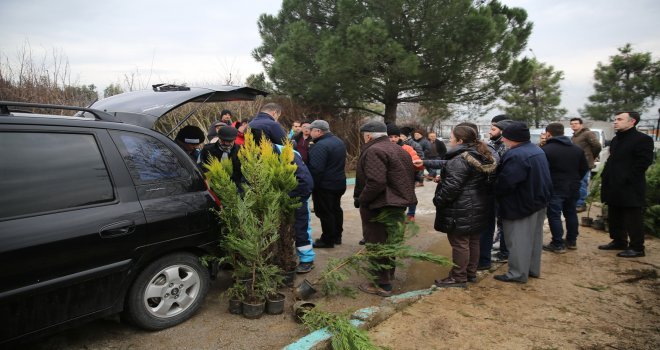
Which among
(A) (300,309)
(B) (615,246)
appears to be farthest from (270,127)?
(B) (615,246)

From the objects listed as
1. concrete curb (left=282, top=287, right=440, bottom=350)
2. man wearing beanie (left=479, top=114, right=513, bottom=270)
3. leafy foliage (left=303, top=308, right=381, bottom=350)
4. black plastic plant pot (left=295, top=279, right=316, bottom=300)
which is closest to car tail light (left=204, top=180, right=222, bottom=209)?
black plastic plant pot (left=295, top=279, right=316, bottom=300)

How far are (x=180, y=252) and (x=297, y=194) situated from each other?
4.50ft

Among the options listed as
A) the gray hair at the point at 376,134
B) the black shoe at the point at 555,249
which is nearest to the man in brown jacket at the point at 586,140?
the black shoe at the point at 555,249

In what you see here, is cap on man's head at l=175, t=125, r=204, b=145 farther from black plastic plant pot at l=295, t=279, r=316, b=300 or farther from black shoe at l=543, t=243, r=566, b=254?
black shoe at l=543, t=243, r=566, b=254

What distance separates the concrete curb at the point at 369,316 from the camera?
8.92ft

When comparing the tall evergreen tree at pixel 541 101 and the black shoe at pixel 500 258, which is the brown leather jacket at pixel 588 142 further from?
the tall evergreen tree at pixel 541 101

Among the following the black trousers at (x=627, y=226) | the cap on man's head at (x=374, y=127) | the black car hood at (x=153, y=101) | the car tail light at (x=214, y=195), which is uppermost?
the black car hood at (x=153, y=101)

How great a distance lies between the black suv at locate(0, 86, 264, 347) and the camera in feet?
7.42

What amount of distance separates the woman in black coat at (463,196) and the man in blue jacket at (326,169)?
1607 mm

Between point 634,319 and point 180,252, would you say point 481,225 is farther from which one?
point 180,252

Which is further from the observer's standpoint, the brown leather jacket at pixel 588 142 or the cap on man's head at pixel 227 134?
the brown leather jacket at pixel 588 142

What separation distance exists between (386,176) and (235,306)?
6.04 feet

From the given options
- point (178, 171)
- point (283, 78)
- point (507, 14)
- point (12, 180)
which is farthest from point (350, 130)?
point (12, 180)

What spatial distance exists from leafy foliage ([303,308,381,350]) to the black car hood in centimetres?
211
